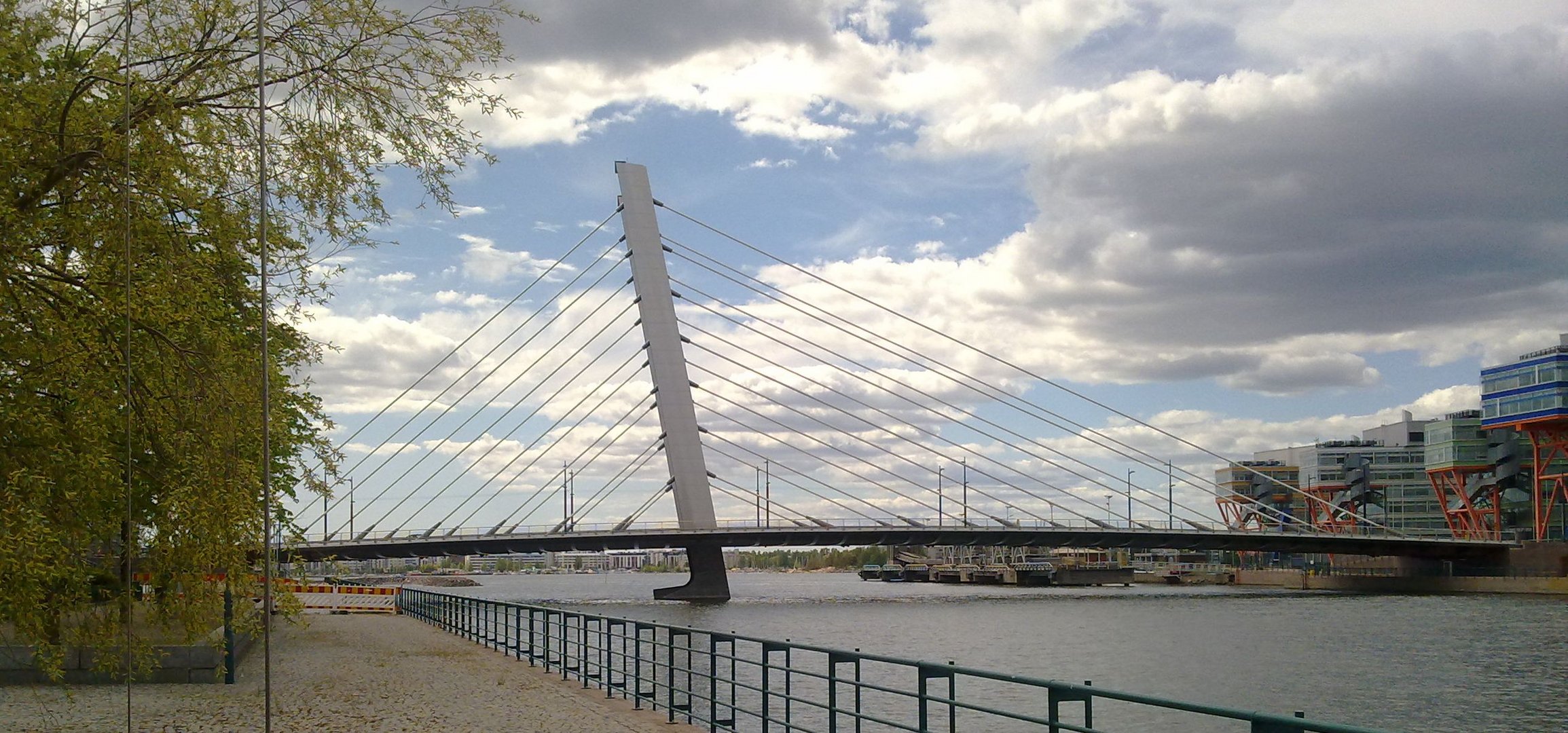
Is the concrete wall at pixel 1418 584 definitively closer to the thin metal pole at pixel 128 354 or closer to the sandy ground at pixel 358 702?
the sandy ground at pixel 358 702

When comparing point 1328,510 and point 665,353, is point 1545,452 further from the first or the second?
point 665,353

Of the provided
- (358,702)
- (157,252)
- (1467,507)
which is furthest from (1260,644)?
(1467,507)

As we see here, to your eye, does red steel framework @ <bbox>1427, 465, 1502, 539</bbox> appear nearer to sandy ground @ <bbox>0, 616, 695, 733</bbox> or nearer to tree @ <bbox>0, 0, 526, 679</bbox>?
sandy ground @ <bbox>0, 616, 695, 733</bbox>

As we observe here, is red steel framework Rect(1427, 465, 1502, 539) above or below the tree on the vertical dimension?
below

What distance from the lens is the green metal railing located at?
885 cm

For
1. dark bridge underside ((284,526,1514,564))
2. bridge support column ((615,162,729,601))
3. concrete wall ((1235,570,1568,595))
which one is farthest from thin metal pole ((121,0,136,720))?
concrete wall ((1235,570,1568,595))

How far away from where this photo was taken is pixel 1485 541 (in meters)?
93.4

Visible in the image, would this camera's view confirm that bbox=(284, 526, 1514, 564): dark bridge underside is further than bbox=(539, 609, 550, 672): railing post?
Yes

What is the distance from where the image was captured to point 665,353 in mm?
64438

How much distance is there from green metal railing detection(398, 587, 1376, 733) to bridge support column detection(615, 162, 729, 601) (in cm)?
1970

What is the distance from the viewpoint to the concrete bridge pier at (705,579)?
75.0 m

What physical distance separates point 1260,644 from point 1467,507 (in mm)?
76033

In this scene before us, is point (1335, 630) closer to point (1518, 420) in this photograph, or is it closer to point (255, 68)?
point (255, 68)

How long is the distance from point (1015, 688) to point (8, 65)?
25425mm
